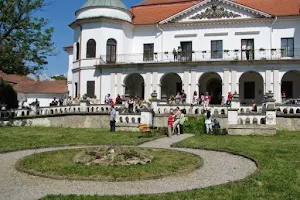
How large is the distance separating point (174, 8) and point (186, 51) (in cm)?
615

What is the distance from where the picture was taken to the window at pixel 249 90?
115 feet

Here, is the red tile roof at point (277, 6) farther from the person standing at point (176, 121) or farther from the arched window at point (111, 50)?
the person standing at point (176, 121)

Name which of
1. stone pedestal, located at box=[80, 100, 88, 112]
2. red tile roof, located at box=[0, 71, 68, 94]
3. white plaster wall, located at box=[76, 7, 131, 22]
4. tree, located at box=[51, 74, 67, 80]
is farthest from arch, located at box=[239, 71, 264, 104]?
tree, located at box=[51, 74, 67, 80]

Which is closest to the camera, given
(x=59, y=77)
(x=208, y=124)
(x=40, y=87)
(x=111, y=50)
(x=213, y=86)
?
(x=208, y=124)

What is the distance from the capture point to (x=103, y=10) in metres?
36.1

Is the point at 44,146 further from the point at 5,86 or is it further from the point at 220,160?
the point at 5,86

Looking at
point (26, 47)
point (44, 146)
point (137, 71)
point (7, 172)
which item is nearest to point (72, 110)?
point (26, 47)

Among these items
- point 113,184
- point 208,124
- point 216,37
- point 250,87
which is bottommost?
point 113,184

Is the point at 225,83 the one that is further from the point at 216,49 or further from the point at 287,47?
the point at 287,47

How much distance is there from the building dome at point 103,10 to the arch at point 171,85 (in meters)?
7.32

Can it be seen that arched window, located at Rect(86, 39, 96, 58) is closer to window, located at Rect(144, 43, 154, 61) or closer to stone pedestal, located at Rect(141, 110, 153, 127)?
window, located at Rect(144, 43, 154, 61)

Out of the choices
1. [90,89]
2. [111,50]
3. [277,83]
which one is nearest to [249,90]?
[277,83]

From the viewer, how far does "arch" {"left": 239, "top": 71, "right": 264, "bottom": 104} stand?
113 ft

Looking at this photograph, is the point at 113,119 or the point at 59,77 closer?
the point at 113,119
